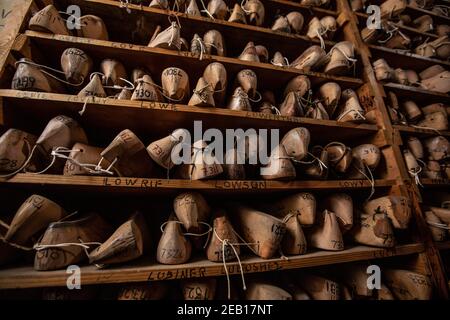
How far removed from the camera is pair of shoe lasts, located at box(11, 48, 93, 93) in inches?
23.6

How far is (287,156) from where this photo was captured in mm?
682

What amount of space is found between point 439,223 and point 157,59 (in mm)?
1291

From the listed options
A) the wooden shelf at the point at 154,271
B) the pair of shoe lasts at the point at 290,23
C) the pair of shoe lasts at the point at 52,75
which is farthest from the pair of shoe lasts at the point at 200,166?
the pair of shoe lasts at the point at 290,23

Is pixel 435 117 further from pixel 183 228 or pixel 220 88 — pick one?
pixel 183 228

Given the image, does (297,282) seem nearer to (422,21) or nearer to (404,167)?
(404,167)

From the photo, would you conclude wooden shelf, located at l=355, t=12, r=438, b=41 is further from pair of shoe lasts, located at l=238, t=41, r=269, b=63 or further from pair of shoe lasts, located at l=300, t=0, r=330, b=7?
pair of shoe lasts, located at l=238, t=41, r=269, b=63

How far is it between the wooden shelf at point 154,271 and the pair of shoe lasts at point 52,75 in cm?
51

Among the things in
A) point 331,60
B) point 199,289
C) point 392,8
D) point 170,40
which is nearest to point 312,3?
point 331,60

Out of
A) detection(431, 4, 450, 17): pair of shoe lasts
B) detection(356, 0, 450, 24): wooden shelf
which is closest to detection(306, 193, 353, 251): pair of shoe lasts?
detection(356, 0, 450, 24): wooden shelf

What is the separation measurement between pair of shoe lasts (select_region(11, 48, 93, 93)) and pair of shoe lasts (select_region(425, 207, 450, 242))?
143 centimetres

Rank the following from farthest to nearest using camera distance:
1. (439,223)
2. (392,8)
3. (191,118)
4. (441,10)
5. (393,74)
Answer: (441,10), (392,8), (393,74), (439,223), (191,118)

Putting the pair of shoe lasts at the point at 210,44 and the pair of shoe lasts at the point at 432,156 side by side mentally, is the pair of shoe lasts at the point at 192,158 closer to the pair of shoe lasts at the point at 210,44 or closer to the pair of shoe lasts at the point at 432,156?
the pair of shoe lasts at the point at 210,44

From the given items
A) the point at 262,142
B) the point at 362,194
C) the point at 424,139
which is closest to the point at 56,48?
the point at 262,142

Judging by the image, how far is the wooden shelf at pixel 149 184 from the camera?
1.74 ft
